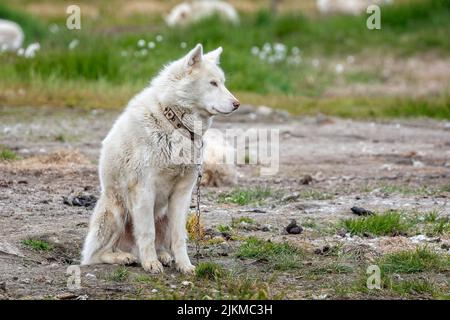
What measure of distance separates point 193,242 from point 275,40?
12.6 m

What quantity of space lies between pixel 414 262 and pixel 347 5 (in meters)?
17.5

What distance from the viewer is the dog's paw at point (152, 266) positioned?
707cm

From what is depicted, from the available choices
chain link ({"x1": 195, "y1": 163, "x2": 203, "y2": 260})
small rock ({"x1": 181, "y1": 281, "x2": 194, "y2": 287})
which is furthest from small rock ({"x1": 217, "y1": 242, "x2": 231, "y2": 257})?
small rock ({"x1": 181, "y1": 281, "x2": 194, "y2": 287})

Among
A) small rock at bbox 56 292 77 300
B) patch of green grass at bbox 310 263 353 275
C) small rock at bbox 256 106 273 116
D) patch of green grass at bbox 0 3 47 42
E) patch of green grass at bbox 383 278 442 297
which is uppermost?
patch of green grass at bbox 0 3 47 42

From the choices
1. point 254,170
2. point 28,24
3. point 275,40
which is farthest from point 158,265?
point 28,24

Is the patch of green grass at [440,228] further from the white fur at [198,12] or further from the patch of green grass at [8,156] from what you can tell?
the white fur at [198,12]

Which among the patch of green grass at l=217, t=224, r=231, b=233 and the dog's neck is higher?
the dog's neck

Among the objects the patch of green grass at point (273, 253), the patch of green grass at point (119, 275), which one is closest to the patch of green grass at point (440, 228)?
the patch of green grass at point (273, 253)

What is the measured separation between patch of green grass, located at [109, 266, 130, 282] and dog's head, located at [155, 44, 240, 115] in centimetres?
124

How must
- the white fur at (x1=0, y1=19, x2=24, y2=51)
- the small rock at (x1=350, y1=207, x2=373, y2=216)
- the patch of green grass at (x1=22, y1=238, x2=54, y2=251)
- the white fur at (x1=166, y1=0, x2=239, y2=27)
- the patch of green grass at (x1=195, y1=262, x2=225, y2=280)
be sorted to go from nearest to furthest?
A: 1. the patch of green grass at (x1=195, y1=262, x2=225, y2=280)
2. the patch of green grass at (x1=22, y1=238, x2=54, y2=251)
3. the small rock at (x1=350, y1=207, x2=373, y2=216)
4. the white fur at (x1=0, y1=19, x2=24, y2=51)
5. the white fur at (x1=166, y1=0, x2=239, y2=27)

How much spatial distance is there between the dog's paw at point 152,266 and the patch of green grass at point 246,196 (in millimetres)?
2492

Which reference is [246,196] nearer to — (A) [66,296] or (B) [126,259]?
(B) [126,259]

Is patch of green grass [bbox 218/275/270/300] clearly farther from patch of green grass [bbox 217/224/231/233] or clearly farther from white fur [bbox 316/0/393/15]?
white fur [bbox 316/0/393/15]

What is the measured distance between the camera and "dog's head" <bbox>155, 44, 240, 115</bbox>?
711 cm
